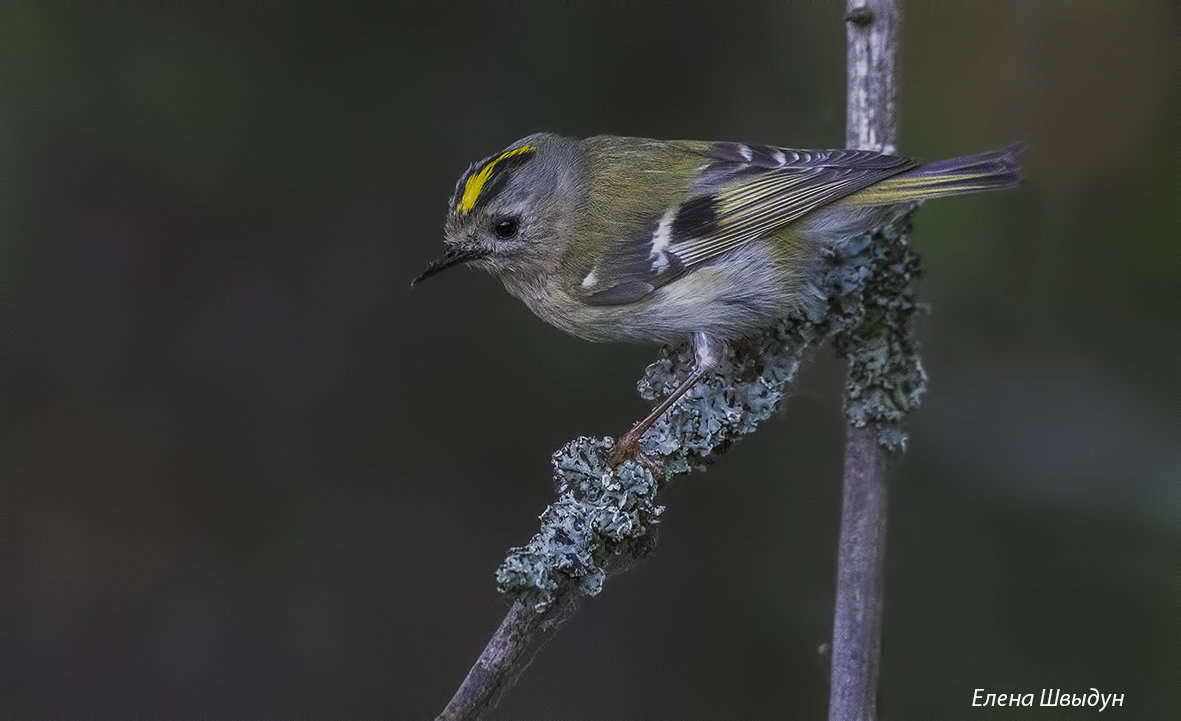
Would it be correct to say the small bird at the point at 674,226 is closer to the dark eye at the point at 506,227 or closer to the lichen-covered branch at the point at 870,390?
the dark eye at the point at 506,227

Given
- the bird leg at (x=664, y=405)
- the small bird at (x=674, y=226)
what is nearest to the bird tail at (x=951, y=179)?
the small bird at (x=674, y=226)

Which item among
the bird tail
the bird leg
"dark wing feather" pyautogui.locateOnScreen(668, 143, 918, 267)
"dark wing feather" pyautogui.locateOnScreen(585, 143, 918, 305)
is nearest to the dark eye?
"dark wing feather" pyautogui.locateOnScreen(585, 143, 918, 305)

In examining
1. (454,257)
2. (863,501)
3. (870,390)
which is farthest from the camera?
(454,257)

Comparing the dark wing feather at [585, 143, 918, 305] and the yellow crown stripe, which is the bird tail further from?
the yellow crown stripe

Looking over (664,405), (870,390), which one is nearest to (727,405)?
(664,405)

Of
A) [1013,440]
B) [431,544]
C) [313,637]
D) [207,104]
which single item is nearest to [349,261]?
[207,104]

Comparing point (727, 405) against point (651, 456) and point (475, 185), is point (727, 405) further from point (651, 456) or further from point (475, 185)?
point (475, 185)
